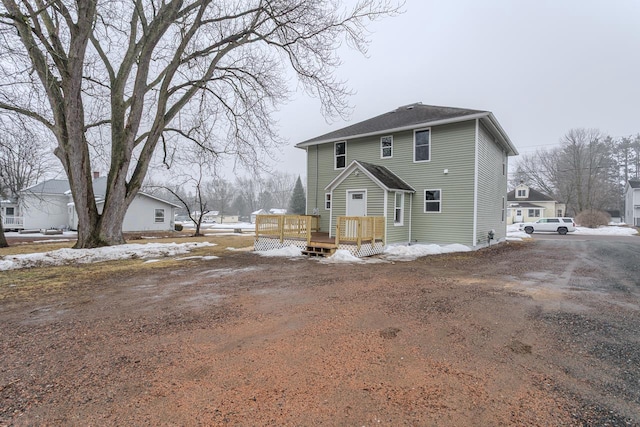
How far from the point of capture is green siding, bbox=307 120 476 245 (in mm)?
11586

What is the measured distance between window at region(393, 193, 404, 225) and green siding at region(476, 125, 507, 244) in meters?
2.96

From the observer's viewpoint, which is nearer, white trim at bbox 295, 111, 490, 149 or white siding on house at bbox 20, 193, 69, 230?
white trim at bbox 295, 111, 490, 149

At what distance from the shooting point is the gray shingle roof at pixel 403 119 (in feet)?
40.0

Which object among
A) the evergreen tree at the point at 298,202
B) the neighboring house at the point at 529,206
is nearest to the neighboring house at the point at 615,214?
the neighboring house at the point at 529,206

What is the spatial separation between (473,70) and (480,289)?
882 inches

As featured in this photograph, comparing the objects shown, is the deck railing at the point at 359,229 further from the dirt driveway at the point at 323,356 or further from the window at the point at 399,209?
the dirt driveway at the point at 323,356

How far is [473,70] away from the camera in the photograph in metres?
22.3

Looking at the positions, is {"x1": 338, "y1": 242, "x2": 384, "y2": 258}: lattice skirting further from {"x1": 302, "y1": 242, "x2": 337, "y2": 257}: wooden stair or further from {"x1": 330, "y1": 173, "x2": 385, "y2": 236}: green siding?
{"x1": 330, "y1": 173, "x2": 385, "y2": 236}: green siding

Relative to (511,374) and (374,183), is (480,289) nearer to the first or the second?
(511,374)

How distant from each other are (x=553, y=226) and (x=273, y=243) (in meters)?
24.8

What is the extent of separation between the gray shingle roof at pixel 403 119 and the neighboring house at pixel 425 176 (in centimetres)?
5

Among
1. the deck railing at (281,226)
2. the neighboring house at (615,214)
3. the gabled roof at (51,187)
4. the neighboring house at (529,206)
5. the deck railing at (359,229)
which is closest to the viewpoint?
the deck railing at (359,229)

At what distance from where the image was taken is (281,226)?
37.3 feet

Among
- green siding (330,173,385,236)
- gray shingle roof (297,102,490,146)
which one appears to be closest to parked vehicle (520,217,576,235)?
gray shingle roof (297,102,490,146)
